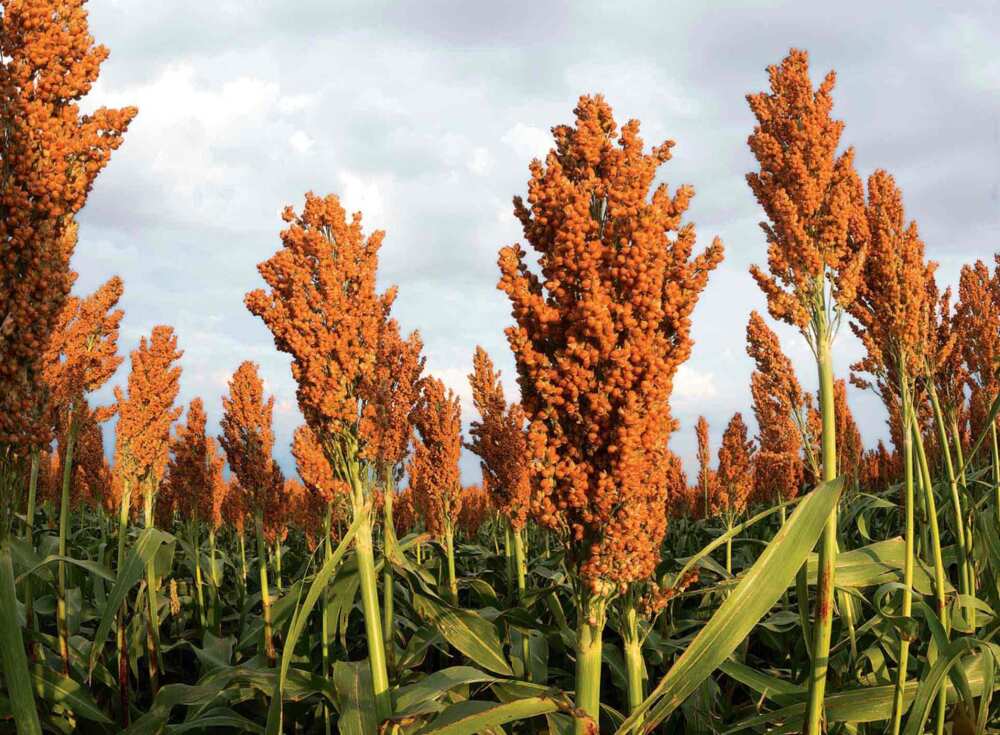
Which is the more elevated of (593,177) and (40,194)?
(40,194)

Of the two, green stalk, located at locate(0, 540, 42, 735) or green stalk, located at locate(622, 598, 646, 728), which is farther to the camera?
green stalk, located at locate(622, 598, 646, 728)

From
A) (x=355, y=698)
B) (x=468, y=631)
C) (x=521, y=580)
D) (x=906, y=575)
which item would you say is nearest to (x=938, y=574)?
(x=906, y=575)

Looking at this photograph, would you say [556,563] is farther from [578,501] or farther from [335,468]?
[578,501]

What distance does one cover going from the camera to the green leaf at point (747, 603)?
2.54 m

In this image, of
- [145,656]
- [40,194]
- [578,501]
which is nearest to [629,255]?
[578,501]

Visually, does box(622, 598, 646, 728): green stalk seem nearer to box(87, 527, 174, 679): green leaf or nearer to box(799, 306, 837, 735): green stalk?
box(799, 306, 837, 735): green stalk

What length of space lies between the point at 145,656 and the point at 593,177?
198 inches

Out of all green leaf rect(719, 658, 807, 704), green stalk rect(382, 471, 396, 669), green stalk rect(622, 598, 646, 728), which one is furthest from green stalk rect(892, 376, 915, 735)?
green stalk rect(382, 471, 396, 669)

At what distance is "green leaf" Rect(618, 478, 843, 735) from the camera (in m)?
2.54

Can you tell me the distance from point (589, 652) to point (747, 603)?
2.08 feet

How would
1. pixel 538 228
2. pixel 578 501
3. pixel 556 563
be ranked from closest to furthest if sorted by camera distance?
pixel 578 501 → pixel 538 228 → pixel 556 563

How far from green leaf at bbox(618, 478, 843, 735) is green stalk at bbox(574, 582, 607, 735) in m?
0.23

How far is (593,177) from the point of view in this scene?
3.03 metres

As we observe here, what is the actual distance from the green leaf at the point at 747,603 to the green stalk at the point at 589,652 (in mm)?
229
